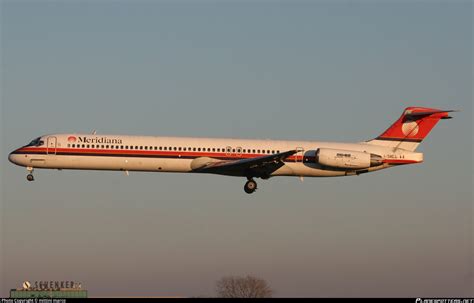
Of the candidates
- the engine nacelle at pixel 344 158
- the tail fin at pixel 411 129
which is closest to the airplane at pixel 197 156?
the engine nacelle at pixel 344 158

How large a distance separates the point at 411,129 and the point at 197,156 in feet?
45.3

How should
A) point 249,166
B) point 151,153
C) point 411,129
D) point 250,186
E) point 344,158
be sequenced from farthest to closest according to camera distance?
point 411,129 → point 250,186 → point 344,158 → point 151,153 → point 249,166

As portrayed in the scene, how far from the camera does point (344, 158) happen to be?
5131cm

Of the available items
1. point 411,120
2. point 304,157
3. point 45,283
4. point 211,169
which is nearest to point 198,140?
point 211,169

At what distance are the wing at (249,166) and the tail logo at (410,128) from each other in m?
8.78

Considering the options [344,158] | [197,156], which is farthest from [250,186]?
[344,158]

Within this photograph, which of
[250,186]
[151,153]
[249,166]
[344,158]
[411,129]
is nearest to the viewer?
[249,166]

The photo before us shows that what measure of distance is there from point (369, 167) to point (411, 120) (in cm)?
494

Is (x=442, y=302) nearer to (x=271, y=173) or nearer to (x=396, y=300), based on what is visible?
(x=396, y=300)

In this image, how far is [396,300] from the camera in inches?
1105

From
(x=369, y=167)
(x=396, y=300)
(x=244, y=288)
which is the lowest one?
(x=396, y=300)

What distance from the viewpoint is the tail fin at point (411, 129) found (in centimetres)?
5469

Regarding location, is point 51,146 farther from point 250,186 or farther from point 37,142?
point 250,186

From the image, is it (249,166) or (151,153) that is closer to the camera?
(249,166)
